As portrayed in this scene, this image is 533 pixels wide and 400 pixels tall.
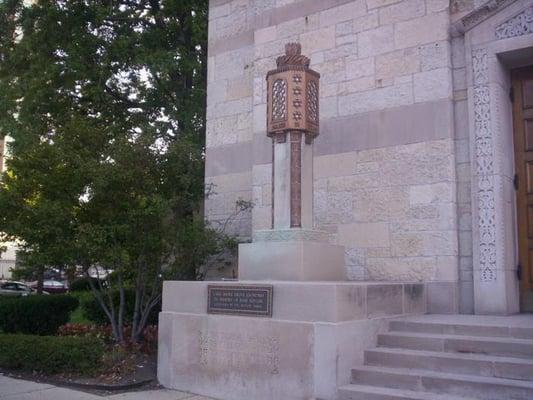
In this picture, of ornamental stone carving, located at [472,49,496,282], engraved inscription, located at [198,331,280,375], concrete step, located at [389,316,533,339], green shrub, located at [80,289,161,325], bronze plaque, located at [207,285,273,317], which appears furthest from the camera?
green shrub, located at [80,289,161,325]

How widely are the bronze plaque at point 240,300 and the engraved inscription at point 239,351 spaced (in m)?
0.30

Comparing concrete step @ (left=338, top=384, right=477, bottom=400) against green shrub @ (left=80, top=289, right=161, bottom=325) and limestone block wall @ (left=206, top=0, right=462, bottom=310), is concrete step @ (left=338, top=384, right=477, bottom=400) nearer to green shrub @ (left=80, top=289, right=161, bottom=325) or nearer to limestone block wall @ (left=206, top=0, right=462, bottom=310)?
limestone block wall @ (left=206, top=0, right=462, bottom=310)

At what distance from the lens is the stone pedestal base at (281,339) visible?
23.0ft

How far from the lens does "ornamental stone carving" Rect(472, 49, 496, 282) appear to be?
9.02 meters

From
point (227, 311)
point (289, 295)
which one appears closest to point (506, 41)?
point (289, 295)

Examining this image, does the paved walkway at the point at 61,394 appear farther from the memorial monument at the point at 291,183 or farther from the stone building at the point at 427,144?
the stone building at the point at 427,144

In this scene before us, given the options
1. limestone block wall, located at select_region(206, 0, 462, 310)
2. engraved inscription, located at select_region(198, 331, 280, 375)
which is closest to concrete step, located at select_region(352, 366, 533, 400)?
engraved inscription, located at select_region(198, 331, 280, 375)

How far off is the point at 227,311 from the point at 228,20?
7.80 m

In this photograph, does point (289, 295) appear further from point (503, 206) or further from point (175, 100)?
point (175, 100)

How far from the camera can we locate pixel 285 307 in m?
7.46

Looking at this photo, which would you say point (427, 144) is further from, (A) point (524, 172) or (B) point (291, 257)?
(B) point (291, 257)

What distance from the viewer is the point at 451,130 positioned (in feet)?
31.2

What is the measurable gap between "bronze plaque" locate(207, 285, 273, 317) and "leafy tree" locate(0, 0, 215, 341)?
2.46m

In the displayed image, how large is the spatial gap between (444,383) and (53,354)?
19.8ft
